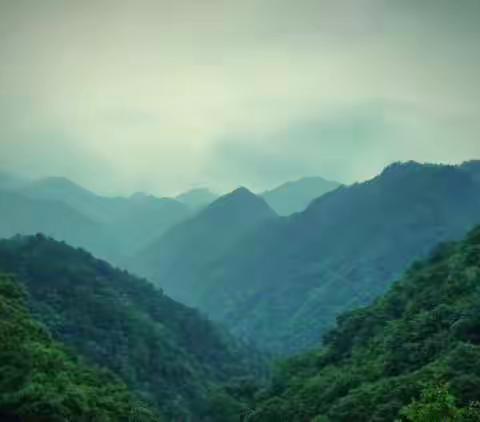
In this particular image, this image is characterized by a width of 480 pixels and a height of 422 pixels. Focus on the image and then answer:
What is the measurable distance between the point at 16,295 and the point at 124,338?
21221 millimetres

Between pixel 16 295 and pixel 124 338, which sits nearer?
pixel 16 295

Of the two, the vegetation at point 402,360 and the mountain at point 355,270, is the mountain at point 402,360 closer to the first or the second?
the vegetation at point 402,360

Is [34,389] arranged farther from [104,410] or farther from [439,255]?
[439,255]

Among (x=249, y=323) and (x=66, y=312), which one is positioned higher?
(x=249, y=323)

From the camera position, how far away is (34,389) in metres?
32.8

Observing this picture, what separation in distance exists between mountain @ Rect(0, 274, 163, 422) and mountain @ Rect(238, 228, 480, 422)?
9.76m

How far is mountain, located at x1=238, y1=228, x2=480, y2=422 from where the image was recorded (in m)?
29.9

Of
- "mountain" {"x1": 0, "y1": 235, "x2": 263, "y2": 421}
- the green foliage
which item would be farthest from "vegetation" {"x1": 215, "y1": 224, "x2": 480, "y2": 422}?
"mountain" {"x1": 0, "y1": 235, "x2": 263, "y2": 421}

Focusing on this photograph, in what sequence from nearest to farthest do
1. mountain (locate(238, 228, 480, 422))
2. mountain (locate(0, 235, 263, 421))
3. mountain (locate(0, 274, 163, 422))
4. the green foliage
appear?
the green foliage < mountain (locate(238, 228, 480, 422)) < mountain (locate(0, 274, 163, 422)) < mountain (locate(0, 235, 263, 421))

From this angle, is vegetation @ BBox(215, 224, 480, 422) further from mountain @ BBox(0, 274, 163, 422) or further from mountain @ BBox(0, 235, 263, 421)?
mountain @ BBox(0, 235, 263, 421)

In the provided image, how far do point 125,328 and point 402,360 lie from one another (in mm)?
41544

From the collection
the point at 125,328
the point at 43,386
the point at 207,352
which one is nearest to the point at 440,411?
the point at 43,386

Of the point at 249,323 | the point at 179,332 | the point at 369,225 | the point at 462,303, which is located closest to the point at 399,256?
the point at 369,225

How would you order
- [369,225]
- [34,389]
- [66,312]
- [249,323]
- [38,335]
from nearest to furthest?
[34,389]
[38,335]
[66,312]
[249,323]
[369,225]
